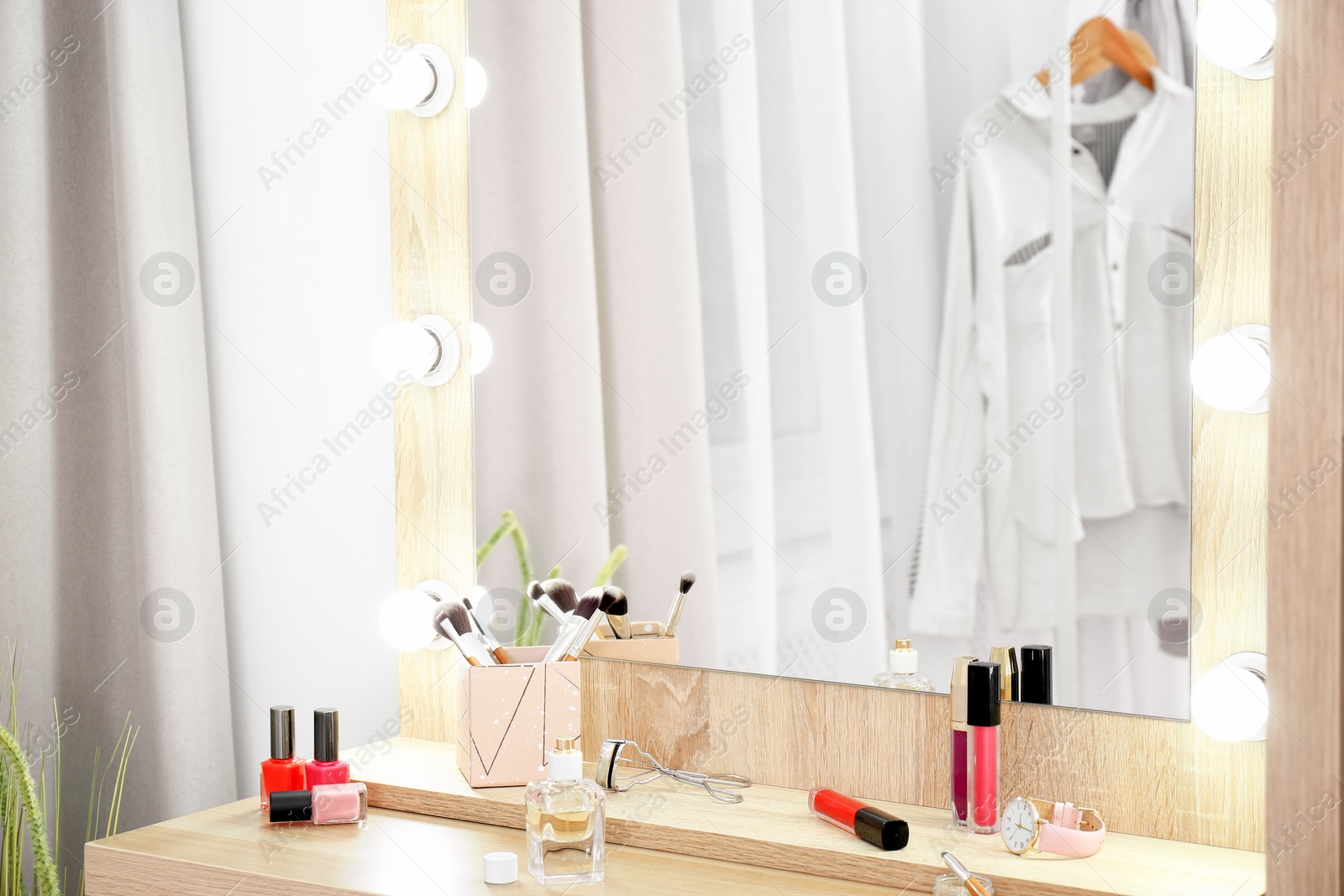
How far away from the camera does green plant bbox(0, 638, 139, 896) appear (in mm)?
1235

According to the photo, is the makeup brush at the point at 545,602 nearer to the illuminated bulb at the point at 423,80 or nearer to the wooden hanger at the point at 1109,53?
the illuminated bulb at the point at 423,80

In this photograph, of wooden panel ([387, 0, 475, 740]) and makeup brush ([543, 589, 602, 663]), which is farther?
wooden panel ([387, 0, 475, 740])

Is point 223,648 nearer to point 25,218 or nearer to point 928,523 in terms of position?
point 25,218

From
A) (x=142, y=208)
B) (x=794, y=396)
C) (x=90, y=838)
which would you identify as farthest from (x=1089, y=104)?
(x=90, y=838)

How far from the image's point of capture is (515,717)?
1.20 m

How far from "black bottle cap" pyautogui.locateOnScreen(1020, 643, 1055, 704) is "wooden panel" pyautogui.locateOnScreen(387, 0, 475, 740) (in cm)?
67

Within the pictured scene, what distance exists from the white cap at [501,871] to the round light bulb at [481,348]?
0.62 metres

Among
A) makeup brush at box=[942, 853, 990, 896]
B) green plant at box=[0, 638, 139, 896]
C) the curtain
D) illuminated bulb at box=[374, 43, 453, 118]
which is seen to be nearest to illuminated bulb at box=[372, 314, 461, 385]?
illuminated bulb at box=[374, 43, 453, 118]

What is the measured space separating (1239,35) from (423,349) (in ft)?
3.06

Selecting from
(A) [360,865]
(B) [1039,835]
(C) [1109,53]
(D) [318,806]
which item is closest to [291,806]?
(D) [318,806]

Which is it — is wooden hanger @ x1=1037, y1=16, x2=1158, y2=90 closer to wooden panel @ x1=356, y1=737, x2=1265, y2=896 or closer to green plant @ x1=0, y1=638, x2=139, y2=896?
wooden panel @ x1=356, y1=737, x2=1265, y2=896

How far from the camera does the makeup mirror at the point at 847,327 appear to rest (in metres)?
Result: 1.03

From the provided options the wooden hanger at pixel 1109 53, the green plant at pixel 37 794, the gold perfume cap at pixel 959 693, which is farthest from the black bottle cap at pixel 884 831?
the green plant at pixel 37 794

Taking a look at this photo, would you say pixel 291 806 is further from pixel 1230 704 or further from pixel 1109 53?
pixel 1109 53
